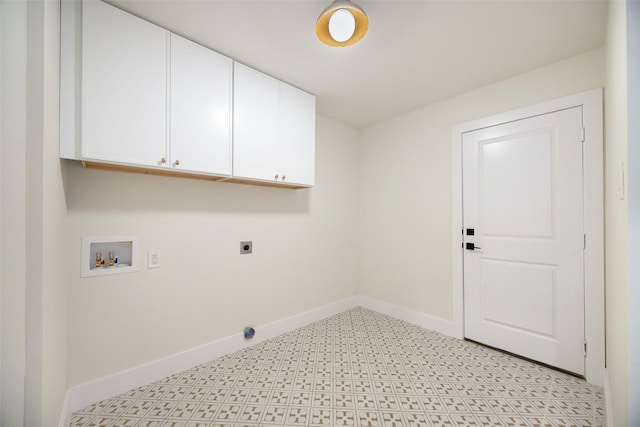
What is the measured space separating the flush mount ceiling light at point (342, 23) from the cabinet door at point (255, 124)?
2.54 ft

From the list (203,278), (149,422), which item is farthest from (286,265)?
(149,422)

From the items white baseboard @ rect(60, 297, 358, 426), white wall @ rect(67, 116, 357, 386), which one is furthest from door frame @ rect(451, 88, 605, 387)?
white baseboard @ rect(60, 297, 358, 426)

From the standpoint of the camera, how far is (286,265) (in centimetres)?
269

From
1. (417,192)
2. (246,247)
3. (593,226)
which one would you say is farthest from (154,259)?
(593,226)

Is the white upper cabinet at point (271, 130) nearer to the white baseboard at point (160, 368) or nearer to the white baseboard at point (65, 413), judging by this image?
the white baseboard at point (160, 368)

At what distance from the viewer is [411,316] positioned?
285 cm

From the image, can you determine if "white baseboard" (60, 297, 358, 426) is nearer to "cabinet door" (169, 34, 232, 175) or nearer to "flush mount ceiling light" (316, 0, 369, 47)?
"cabinet door" (169, 34, 232, 175)

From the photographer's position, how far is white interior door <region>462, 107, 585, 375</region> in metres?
1.91

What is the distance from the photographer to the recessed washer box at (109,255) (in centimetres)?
161

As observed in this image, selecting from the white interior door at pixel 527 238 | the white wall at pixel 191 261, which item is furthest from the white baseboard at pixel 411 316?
the white wall at pixel 191 261

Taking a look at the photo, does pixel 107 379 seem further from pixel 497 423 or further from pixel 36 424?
pixel 497 423

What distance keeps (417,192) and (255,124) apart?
1822 millimetres

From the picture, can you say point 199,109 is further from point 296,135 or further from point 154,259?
point 154,259

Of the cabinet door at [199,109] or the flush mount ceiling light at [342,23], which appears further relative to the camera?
the cabinet door at [199,109]
